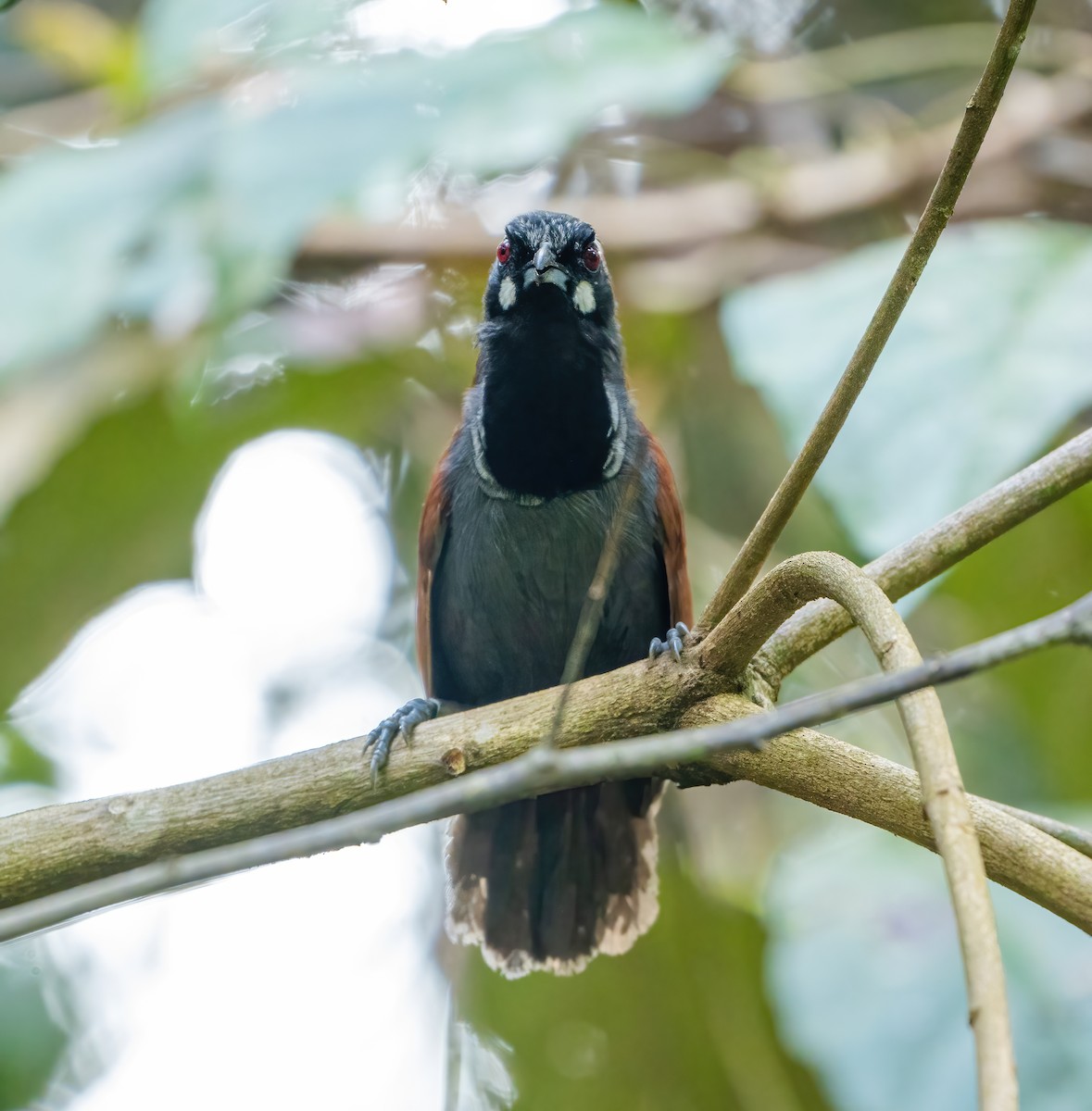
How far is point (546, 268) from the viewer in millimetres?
3332

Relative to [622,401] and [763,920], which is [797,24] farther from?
[763,920]

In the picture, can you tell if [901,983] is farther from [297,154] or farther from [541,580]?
[297,154]

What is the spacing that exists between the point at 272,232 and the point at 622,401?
113 cm

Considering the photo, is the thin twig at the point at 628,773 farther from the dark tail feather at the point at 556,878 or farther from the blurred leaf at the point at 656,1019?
the blurred leaf at the point at 656,1019

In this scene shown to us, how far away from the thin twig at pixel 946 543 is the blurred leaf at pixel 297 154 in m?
1.31

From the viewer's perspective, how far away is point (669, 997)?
4410 mm

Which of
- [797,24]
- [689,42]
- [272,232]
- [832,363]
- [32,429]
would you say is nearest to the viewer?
[272,232]

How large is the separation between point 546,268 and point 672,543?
30.6 inches

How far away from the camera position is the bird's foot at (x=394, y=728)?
2.39m

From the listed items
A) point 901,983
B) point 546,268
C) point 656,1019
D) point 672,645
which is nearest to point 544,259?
point 546,268

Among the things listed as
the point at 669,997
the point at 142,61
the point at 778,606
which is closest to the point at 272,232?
the point at 142,61

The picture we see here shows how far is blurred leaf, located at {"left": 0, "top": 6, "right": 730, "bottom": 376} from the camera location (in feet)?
9.36

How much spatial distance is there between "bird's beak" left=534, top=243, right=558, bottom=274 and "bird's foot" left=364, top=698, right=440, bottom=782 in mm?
1119

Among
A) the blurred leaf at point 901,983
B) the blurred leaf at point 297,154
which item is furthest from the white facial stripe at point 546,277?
the blurred leaf at point 901,983
